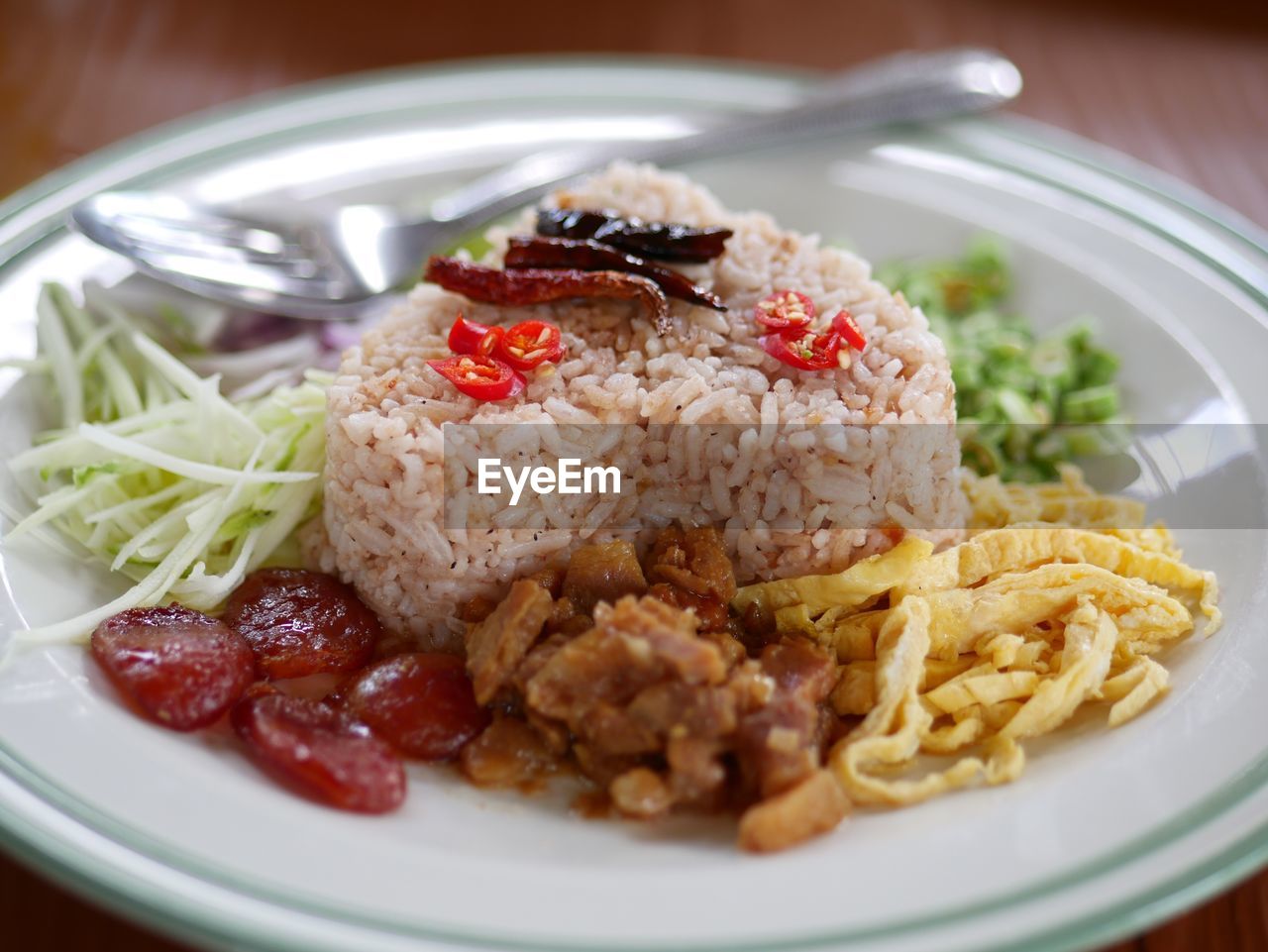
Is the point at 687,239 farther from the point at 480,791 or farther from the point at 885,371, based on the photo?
the point at 480,791

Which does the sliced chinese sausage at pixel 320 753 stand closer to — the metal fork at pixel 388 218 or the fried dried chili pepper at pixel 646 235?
the fried dried chili pepper at pixel 646 235

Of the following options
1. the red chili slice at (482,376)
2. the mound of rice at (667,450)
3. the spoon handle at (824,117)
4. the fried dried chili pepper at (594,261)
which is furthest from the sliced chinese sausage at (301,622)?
the spoon handle at (824,117)

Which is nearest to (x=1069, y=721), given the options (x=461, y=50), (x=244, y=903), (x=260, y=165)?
(x=244, y=903)

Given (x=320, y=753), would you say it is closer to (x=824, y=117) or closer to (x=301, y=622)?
(x=301, y=622)

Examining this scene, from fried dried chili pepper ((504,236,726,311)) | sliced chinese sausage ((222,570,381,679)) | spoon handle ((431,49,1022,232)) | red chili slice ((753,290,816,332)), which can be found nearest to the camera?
sliced chinese sausage ((222,570,381,679))

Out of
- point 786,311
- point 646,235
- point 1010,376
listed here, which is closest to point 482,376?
point 646,235

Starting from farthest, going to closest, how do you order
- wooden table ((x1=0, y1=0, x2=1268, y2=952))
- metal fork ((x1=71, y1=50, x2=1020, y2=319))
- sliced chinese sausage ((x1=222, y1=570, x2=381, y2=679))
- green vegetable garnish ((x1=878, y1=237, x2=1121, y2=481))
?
wooden table ((x1=0, y1=0, x2=1268, y2=952)) < metal fork ((x1=71, y1=50, x2=1020, y2=319)) < green vegetable garnish ((x1=878, y1=237, x2=1121, y2=481)) < sliced chinese sausage ((x1=222, y1=570, x2=381, y2=679))

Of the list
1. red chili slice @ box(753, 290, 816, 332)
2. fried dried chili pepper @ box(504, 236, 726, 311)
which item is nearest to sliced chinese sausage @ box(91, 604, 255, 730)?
fried dried chili pepper @ box(504, 236, 726, 311)

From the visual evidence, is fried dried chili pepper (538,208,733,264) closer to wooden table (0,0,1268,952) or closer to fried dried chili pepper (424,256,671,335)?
fried dried chili pepper (424,256,671,335)
